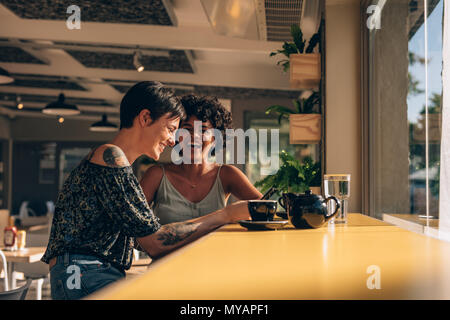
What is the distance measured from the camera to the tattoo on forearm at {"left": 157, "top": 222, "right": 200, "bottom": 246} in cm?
131

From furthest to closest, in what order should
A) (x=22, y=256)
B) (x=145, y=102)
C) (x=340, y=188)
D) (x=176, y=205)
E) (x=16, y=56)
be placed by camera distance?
(x=16, y=56), (x=22, y=256), (x=176, y=205), (x=340, y=188), (x=145, y=102)

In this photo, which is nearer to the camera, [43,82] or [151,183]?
[151,183]

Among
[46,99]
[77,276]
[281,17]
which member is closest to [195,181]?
[77,276]

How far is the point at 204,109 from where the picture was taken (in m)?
1.91

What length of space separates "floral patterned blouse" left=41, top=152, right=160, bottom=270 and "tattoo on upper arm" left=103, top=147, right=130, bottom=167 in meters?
0.02

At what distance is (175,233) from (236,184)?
2.38 feet

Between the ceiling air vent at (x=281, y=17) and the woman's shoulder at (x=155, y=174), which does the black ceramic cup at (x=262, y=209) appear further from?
the ceiling air vent at (x=281, y=17)

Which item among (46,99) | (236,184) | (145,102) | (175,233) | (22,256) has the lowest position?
(22,256)

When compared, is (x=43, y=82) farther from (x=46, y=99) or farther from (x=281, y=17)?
(x=281, y=17)

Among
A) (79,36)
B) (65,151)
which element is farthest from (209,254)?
(65,151)

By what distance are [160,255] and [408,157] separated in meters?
1.54

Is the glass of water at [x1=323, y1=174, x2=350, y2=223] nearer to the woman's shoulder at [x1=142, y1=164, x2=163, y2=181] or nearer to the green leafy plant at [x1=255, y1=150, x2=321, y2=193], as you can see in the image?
the woman's shoulder at [x1=142, y1=164, x2=163, y2=181]

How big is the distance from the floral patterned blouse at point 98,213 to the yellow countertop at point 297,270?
0.27m

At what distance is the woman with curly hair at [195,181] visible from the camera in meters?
1.83
